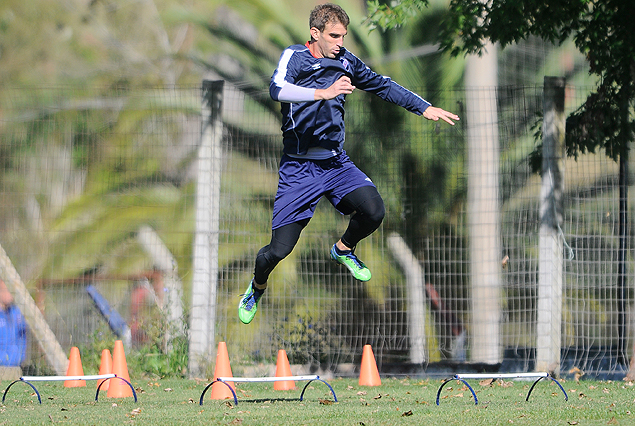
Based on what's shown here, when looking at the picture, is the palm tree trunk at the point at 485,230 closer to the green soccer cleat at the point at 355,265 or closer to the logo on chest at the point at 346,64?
the green soccer cleat at the point at 355,265

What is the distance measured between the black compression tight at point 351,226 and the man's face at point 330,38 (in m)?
1.07

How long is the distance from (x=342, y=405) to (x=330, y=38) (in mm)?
3207

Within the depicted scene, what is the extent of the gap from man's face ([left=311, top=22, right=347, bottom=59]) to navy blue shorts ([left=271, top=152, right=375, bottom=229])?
2.73ft

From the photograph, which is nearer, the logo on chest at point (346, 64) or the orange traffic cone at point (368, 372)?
the logo on chest at point (346, 64)

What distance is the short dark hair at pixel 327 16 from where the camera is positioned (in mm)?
5348

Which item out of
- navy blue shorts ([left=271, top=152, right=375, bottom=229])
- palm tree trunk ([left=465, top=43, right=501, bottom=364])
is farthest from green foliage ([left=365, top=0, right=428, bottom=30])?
navy blue shorts ([left=271, top=152, right=375, bottom=229])

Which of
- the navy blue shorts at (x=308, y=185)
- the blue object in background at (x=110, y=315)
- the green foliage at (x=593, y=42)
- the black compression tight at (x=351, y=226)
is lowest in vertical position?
the blue object in background at (x=110, y=315)

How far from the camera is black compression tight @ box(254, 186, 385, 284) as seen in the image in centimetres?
566

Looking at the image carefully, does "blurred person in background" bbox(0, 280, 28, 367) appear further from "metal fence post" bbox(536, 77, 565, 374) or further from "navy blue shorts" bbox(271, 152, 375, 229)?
"metal fence post" bbox(536, 77, 565, 374)

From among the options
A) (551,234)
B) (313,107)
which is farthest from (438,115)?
(551,234)

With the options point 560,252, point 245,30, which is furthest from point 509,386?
point 245,30

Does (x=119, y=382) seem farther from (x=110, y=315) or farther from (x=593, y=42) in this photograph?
(x=593, y=42)

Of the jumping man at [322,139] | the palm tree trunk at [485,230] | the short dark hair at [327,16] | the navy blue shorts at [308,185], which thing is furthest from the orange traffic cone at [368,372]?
the short dark hair at [327,16]

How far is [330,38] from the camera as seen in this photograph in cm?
544
